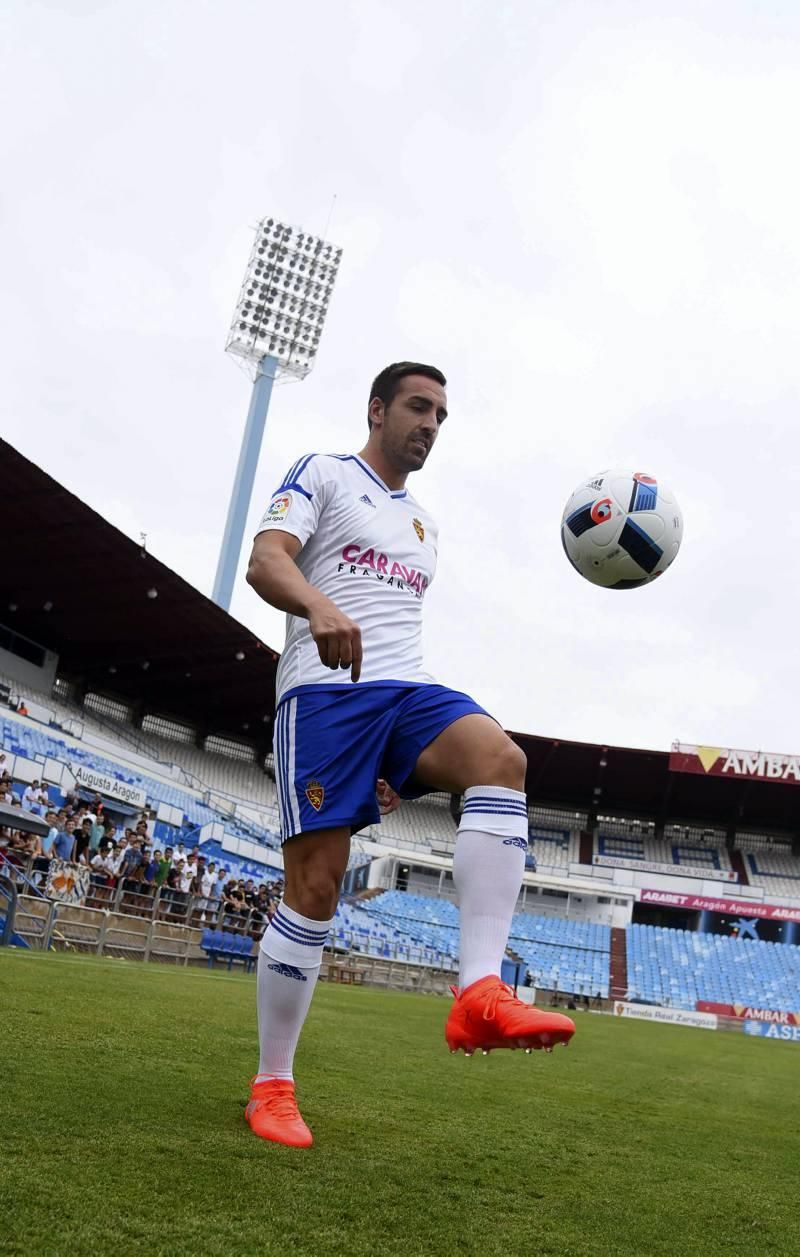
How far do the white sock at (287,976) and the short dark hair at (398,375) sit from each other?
5.41 feet

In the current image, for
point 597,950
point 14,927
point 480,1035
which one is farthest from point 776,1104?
point 597,950

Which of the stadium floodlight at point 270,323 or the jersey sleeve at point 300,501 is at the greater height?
the stadium floodlight at point 270,323

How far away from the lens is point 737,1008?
1236 inches

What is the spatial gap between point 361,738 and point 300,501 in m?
0.74

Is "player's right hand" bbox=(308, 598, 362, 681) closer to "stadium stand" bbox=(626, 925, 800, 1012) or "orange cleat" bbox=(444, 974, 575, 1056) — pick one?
"orange cleat" bbox=(444, 974, 575, 1056)

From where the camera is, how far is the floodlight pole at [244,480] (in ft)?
175

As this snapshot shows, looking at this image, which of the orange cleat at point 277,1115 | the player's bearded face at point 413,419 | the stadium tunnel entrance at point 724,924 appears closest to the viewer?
the orange cleat at point 277,1115

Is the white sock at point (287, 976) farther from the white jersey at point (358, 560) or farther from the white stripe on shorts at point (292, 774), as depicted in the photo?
the white jersey at point (358, 560)

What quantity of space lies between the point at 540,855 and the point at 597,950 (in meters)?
7.31

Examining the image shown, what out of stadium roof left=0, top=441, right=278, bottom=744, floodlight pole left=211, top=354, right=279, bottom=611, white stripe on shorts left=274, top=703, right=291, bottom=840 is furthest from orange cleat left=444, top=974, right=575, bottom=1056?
floodlight pole left=211, top=354, right=279, bottom=611

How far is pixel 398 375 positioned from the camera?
3.33 m

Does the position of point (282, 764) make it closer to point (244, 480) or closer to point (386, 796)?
point (386, 796)

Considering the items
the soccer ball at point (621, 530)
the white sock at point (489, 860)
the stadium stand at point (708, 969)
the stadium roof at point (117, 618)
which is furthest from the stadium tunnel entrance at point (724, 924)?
the white sock at point (489, 860)

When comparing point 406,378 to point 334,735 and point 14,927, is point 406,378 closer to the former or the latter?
point 334,735
